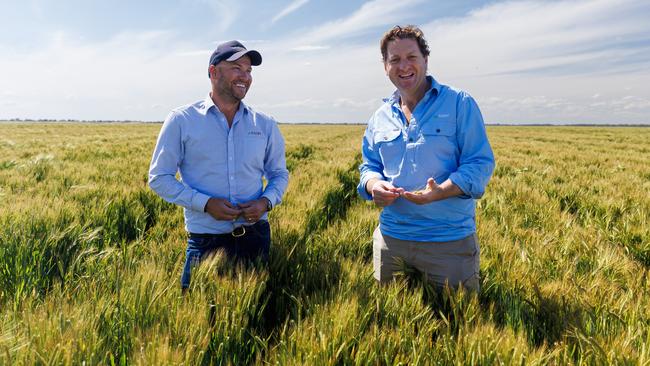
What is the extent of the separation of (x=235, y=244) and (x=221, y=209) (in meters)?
0.35

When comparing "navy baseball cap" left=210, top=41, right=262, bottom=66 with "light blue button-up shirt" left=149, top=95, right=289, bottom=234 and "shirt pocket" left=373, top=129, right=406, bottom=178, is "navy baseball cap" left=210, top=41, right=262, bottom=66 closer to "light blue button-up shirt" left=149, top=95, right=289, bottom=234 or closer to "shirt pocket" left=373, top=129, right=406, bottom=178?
"light blue button-up shirt" left=149, top=95, right=289, bottom=234

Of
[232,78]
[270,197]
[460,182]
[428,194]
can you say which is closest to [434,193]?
[428,194]

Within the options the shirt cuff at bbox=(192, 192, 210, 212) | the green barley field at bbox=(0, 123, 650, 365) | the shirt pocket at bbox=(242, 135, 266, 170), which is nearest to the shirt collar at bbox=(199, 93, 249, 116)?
the shirt pocket at bbox=(242, 135, 266, 170)

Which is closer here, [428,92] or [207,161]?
[428,92]

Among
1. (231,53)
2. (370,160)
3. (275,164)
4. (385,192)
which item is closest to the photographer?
(385,192)

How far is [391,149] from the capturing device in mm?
2447

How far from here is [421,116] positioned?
7.52ft

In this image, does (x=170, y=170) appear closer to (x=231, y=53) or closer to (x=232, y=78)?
(x=232, y=78)

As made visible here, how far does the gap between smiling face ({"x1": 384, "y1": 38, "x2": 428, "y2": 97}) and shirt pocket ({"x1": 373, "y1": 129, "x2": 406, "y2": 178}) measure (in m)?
0.30

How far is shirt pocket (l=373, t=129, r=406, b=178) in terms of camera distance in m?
2.40

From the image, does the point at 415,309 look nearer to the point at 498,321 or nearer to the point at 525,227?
the point at 498,321

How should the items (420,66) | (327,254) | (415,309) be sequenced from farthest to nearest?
(327,254) → (420,66) → (415,309)

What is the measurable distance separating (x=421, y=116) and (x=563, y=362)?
1.46 meters

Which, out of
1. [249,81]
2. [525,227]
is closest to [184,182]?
[249,81]
